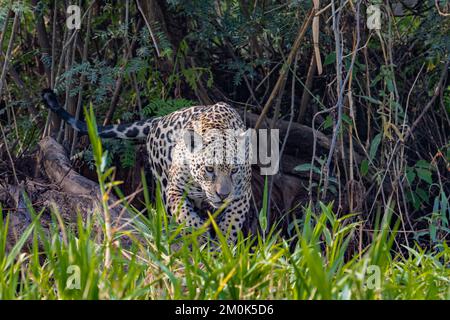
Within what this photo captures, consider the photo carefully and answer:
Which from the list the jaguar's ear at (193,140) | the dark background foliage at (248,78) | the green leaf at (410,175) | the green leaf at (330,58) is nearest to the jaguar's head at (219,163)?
the jaguar's ear at (193,140)

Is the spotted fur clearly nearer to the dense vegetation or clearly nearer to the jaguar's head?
the jaguar's head

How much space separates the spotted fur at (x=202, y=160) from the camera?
19.9 feet

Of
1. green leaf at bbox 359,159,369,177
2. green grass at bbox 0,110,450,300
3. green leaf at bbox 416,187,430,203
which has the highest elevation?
green leaf at bbox 359,159,369,177

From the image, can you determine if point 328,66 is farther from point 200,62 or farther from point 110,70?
point 110,70

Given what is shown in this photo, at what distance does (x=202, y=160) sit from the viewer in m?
6.08

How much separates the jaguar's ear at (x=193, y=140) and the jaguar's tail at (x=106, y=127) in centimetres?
64

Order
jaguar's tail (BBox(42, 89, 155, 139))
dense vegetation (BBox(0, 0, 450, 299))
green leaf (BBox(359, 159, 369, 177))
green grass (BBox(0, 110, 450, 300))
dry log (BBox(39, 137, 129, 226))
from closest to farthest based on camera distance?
green grass (BBox(0, 110, 450, 300)), dry log (BBox(39, 137, 129, 226)), dense vegetation (BBox(0, 0, 450, 299)), green leaf (BBox(359, 159, 369, 177)), jaguar's tail (BBox(42, 89, 155, 139))

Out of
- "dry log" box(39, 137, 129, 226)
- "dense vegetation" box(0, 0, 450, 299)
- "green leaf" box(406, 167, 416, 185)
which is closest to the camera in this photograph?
"dry log" box(39, 137, 129, 226)

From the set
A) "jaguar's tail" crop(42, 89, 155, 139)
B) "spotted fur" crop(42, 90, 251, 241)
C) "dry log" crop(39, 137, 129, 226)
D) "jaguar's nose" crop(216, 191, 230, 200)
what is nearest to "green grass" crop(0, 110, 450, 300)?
"dry log" crop(39, 137, 129, 226)

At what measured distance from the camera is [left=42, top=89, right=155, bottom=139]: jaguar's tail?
21.4ft
